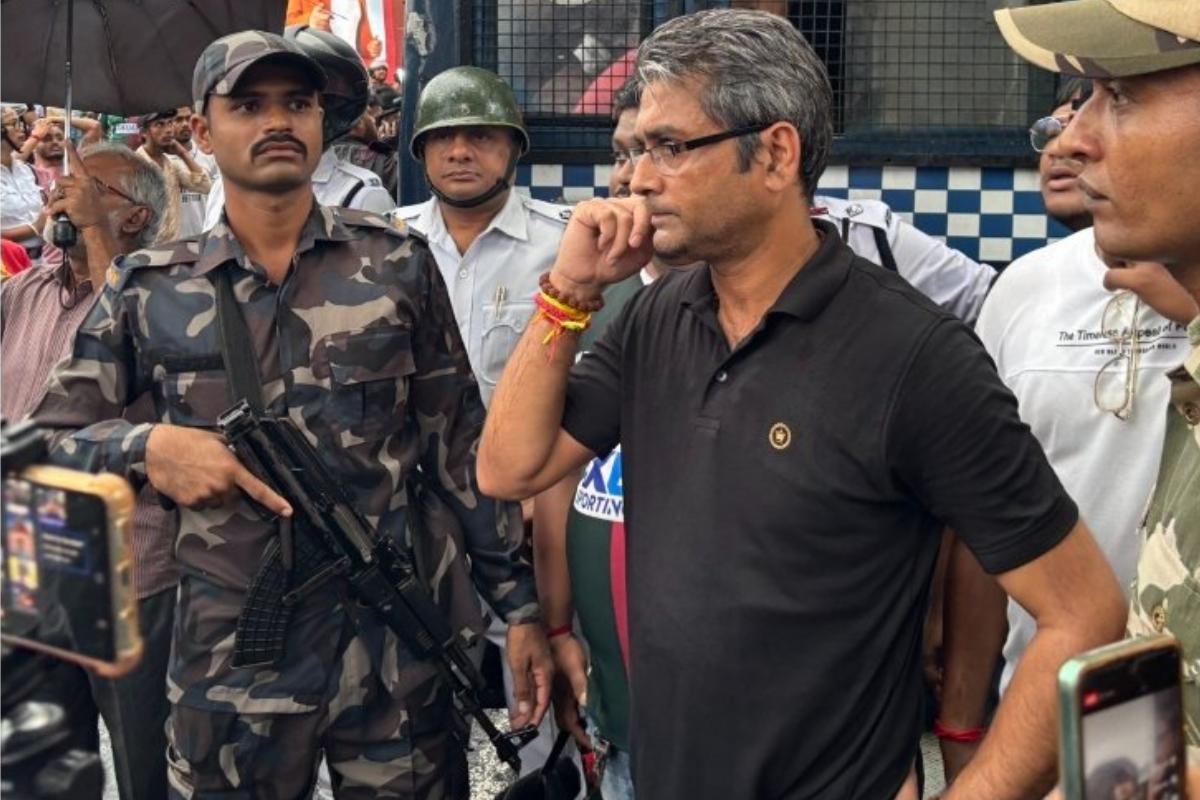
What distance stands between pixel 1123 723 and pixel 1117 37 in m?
1.04

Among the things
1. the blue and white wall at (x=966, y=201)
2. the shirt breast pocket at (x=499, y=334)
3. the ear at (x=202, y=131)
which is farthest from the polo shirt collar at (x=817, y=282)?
the blue and white wall at (x=966, y=201)

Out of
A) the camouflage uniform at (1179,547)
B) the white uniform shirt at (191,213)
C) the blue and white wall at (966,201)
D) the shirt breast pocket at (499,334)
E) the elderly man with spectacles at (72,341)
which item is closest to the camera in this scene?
the camouflage uniform at (1179,547)

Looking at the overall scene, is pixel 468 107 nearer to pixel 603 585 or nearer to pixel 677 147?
pixel 603 585

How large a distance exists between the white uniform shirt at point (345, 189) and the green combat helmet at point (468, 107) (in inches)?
34.1

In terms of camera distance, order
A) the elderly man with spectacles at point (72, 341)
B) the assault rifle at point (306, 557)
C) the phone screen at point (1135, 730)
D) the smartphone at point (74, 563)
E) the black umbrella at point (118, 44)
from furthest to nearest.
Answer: the black umbrella at point (118, 44) → the elderly man with spectacles at point (72, 341) → the assault rifle at point (306, 557) → the phone screen at point (1135, 730) → the smartphone at point (74, 563)

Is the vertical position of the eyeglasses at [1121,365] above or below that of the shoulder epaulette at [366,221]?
below

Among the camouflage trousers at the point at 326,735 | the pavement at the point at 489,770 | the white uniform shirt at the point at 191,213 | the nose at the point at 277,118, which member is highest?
the nose at the point at 277,118

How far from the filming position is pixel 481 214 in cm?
491

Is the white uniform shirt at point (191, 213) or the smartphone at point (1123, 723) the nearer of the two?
the smartphone at point (1123, 723)

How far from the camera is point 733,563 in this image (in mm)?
2342

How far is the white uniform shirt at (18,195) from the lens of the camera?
1132 cm

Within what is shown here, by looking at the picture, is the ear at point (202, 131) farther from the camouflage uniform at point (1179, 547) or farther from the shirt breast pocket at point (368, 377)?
the camouflage uniform at point (1179, 547)

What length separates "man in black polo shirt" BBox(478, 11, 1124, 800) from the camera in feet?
7.28

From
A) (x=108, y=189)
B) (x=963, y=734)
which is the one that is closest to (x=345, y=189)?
(x=108, y=189)
